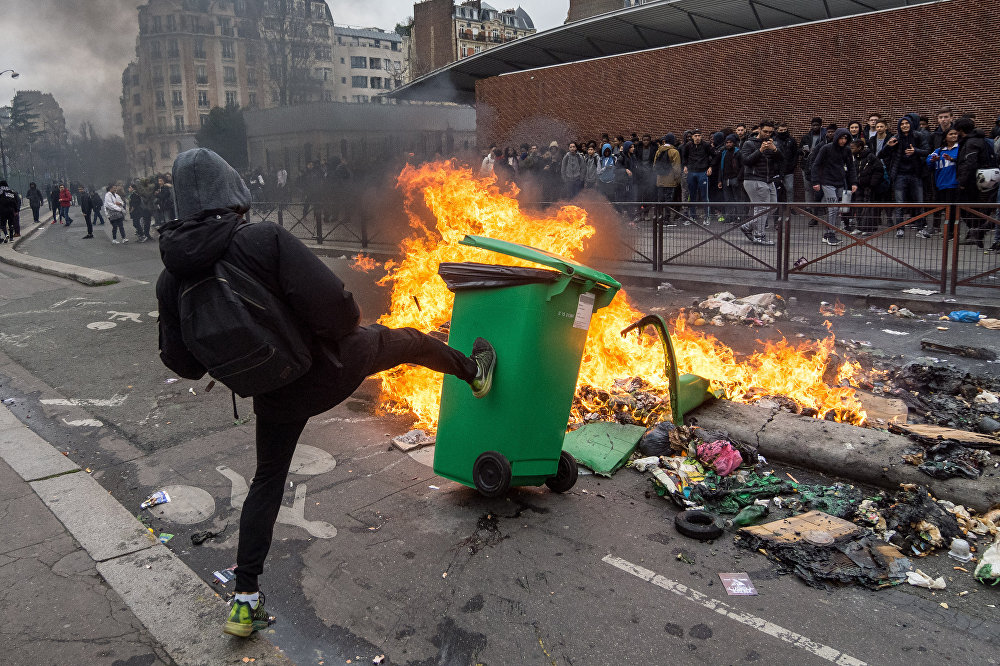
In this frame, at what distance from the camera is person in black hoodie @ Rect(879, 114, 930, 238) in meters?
11.1

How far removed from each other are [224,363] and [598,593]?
1760 millimetres

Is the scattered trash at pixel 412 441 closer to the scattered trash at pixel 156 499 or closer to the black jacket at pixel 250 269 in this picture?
the scattered trash at pixel 156 499

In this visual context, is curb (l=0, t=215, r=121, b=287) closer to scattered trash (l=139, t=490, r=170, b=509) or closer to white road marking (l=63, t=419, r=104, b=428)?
white road marking (l=63, t=419, r=104, b=428)

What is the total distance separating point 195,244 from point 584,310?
1.96m

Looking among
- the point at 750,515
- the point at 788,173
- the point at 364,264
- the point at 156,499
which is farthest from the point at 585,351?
the point at 788,173

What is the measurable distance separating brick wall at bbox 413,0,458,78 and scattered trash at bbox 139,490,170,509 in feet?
189

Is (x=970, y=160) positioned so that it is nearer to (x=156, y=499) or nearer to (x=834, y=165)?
(x=834, y=165)

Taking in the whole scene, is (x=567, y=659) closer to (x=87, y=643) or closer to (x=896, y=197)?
(x=87, y=643)

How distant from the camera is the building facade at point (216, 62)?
31844 mm

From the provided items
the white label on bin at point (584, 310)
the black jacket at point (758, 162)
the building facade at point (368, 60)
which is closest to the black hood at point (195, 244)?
the white label on bin at point (584, 310)

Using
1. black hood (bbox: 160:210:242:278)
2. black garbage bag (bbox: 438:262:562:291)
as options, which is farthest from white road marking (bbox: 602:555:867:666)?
black hood (bbox: 160:210:242:278)

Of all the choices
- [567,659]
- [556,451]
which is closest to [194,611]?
[567,659]

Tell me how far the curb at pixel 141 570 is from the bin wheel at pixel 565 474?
168 centimetres

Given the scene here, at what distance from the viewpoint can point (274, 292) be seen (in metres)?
2.48
